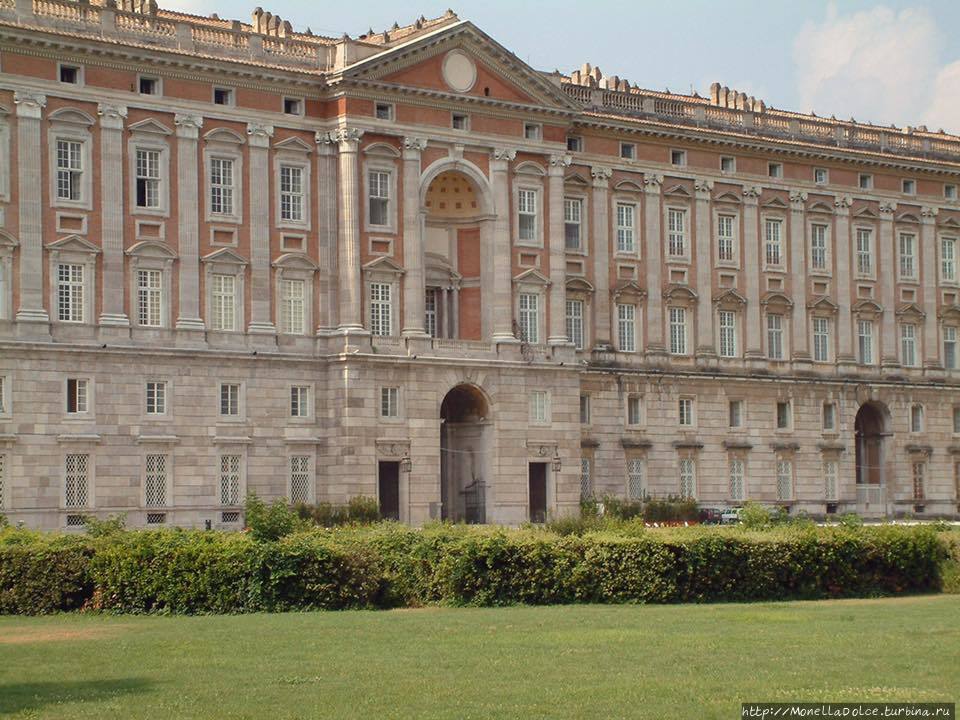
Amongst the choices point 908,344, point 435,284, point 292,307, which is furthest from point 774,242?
point 292,307

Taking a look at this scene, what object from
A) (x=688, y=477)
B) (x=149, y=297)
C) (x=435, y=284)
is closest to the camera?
(x=149, y=297)

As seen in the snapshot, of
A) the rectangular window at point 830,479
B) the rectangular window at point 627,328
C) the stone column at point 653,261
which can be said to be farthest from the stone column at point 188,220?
the rectangular window at point 830,479

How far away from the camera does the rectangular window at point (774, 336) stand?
293ft

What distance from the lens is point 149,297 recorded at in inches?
2726

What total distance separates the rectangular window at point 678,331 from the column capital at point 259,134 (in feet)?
74.7

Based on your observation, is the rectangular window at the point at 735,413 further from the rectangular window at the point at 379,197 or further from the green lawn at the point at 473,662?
the green lawn at the point at 473,662

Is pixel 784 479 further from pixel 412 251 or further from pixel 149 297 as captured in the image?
pixel 149 297

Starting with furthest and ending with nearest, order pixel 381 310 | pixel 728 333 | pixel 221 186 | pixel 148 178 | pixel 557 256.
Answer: pixel 728 333, pixel 557 256, pixel 381 310, pixel 221 186, pixel 148 178

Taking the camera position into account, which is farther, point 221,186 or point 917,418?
point 917,418

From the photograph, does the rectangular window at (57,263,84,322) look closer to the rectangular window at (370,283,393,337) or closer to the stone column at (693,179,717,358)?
the rectangular window at (370,283,393,337)

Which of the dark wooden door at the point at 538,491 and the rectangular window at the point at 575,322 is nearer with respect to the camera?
the dark wooden door at the point at 538,491

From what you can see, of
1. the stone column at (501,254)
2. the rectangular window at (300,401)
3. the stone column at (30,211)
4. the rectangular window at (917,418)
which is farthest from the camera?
the rectangular window at (917,418)

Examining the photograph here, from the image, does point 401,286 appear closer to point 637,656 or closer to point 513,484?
point 513,484

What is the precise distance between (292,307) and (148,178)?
7582mm
